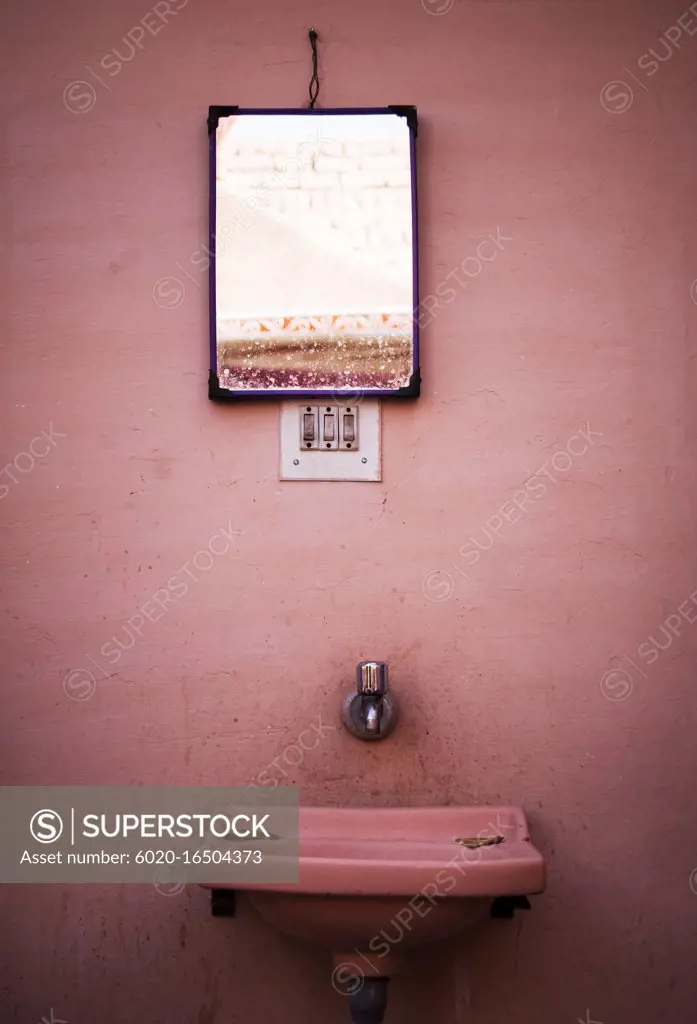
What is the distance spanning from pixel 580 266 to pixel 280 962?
146 cm

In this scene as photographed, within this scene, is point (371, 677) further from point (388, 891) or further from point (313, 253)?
point (313, 253)

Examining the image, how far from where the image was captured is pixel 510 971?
1.76 m

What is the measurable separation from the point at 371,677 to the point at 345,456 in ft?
1.43

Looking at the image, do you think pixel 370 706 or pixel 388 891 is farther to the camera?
pixel 370 706

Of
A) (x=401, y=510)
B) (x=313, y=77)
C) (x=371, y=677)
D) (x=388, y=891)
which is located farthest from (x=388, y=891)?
(x=313, y=77)

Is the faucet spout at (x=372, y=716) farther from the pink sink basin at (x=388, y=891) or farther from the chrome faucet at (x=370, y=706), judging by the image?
the pink sink basin at (x=388, y=891)

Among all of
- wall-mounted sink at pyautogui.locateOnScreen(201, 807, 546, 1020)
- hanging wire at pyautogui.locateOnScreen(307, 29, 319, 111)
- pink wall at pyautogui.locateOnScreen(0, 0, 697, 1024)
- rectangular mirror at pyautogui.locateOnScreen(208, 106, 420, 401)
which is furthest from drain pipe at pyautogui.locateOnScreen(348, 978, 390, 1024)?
hanging wire at pyautogui.locateOnScreen(307, 29, 319, 111)

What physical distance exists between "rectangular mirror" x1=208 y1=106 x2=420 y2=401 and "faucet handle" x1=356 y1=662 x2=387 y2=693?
524 mm

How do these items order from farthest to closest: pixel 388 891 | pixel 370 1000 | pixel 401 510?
pixel 401 510 → pixel 370 1000 → pixel 388 891

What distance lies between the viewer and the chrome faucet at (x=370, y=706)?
1.69m

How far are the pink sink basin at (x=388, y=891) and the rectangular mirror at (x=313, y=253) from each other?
2.76 feet

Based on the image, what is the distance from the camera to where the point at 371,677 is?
1690mm

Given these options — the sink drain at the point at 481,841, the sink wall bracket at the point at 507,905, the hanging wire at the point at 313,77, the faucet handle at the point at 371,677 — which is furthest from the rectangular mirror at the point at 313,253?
the sink wall bracket at the point at 507,905

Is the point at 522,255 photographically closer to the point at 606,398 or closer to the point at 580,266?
the point at 580,266
